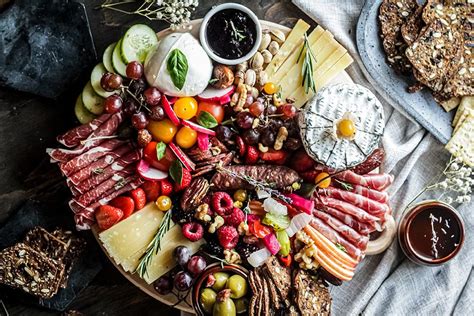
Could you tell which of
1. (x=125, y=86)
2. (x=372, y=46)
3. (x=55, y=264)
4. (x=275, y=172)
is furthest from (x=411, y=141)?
(x=55, y=264)

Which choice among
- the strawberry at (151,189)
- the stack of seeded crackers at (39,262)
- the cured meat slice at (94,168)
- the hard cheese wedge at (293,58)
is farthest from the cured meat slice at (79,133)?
the hard cheese wedge at (293,58)

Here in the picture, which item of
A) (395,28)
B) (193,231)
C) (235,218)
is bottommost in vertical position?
(193,231)

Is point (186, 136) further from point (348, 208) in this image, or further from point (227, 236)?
point (348, 208)

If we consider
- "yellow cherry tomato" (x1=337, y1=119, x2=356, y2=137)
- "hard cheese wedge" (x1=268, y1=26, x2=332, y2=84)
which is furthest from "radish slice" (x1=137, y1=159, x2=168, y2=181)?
"yellow cherry tomato" (x1=337, y1=119, x2=356, y2=137)

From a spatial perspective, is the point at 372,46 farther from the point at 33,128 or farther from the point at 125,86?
the point at 33,128

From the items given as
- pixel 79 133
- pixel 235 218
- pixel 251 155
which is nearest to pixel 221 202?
pixel 235 218

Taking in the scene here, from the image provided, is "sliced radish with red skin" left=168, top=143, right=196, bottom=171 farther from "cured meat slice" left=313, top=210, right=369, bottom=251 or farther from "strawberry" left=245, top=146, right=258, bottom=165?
"cured meat slice" left=313, top=210, right=369, bottom=251
